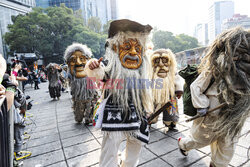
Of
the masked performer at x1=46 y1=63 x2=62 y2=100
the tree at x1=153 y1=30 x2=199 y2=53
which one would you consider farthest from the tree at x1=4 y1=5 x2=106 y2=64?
the tree at x1=153 y1=30 x2=199 y2=53

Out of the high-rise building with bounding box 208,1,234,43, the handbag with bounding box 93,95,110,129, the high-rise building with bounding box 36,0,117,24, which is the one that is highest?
the high-rise building with bounding box 208,1,234,43

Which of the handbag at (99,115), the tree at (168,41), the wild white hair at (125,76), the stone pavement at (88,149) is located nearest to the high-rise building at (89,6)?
the tree at (168,41)

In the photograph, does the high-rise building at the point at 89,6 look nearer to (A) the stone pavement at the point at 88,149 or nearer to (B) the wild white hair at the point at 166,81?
(A) the stone pavement at the point at 88,149

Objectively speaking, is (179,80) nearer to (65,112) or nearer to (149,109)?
(149,109)

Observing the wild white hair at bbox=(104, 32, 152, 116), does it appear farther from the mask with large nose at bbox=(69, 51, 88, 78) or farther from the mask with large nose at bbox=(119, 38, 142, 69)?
the mask with large nose at bbox=(69, 51, 88, 78)

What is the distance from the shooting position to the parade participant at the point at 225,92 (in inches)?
60.2

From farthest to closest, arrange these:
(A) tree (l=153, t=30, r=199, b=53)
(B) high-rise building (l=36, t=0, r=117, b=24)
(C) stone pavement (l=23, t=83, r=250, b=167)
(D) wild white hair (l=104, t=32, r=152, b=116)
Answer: (B) high-rise building (l=36, t=0, r=117, b=24) → (A) tree (l=153, t=30, r=199, b=53) → (C) stone pavement (l=23, t=83, r=250, b=167) → (D) wild white hair (l=104, t=32, r=152, b=116)

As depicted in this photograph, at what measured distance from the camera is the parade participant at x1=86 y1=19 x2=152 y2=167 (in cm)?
170

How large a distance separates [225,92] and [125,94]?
1036mm

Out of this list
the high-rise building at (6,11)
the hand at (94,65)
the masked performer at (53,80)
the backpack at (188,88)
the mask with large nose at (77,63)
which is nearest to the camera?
the hand at (94,65)

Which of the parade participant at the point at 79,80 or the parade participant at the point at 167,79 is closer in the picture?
the parade participant at the point at 167,79

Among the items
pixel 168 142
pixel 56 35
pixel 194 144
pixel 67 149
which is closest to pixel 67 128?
pixel 67 149

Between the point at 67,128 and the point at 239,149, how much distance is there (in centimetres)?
337

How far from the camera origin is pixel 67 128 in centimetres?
365
